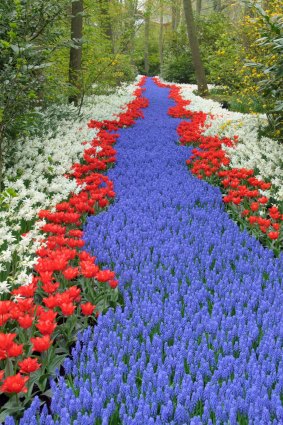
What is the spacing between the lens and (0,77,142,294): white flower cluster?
11.7 feet

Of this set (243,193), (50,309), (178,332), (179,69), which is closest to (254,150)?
(243,193)

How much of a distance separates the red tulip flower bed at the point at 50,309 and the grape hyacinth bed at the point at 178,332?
13 cm

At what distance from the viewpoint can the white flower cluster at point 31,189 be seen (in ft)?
11.7

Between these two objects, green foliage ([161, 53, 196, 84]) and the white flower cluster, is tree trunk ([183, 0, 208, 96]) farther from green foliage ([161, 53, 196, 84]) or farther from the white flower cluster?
green foliage ([161, 53, 196, 84])

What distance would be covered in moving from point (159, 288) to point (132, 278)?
0.29 metres

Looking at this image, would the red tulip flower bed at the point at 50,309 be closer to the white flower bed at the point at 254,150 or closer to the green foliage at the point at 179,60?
the white flower bed at the point at 254,150

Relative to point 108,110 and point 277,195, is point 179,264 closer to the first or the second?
point 277,195

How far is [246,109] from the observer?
14766 millimetres

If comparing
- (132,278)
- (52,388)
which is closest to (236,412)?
(52,388)

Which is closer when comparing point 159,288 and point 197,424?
point 197,424

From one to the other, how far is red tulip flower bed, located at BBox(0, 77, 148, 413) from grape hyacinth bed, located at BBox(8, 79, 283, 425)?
0.13 metres

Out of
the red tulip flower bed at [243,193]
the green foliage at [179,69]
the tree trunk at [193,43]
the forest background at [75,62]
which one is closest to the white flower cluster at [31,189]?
the forest background at [75,62]

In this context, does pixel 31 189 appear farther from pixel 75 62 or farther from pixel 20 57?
pixel 75 62

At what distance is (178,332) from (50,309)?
840 mm
